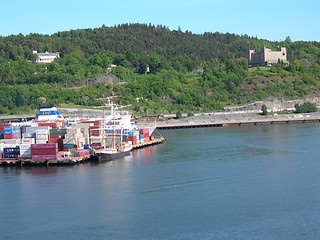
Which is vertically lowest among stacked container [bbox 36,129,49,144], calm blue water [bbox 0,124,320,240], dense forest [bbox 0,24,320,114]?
calm blue water [bbox 0,124,320,240]

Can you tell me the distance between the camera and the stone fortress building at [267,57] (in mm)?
112062

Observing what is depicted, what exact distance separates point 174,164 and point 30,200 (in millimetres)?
11939

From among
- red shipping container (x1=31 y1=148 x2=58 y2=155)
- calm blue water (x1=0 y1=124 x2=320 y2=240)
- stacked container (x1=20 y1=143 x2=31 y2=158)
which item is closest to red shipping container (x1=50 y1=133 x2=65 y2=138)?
stacked container (x1=20 y1=143 x2=31 y2=158)

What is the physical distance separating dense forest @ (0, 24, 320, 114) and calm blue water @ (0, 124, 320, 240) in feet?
144

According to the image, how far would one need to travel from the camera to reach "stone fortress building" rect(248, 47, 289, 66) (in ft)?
368

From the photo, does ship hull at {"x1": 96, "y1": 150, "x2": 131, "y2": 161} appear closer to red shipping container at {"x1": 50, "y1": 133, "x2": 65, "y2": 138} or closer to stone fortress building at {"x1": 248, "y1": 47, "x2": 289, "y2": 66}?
red shipping container at {"x1": 50, "y1": 133, "x2": 65, "y2": 138}

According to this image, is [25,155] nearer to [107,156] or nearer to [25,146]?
[25,146]

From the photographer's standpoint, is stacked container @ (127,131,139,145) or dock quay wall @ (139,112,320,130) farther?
dock quay wall @ (139,112,320,130)

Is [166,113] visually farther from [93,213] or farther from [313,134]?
[93,213]

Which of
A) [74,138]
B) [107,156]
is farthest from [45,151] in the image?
[107,156]

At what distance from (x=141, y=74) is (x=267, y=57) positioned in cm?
2560

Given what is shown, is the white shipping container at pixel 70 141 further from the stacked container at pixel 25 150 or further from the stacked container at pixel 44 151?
the stacked container at pixel 25 150

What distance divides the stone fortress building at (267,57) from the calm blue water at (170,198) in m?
72.9

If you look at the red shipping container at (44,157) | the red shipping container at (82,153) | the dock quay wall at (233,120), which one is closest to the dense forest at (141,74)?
the dock quay wall at (233,120)
